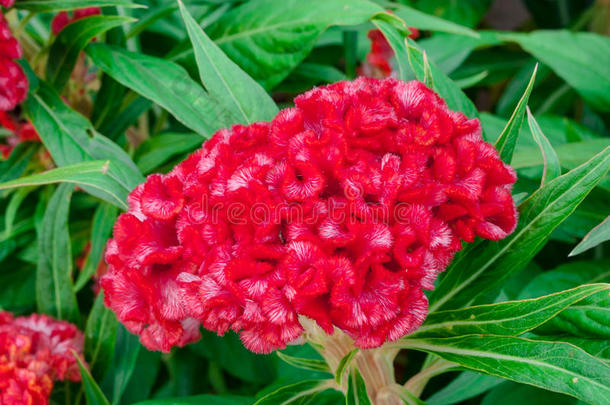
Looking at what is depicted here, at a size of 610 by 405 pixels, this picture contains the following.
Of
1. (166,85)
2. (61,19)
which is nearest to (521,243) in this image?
(166,85)

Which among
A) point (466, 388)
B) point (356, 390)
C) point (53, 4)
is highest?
point (53, 4)

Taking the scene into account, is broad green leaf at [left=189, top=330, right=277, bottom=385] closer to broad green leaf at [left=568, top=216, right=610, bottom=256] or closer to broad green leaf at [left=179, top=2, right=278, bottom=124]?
broad green leaf at [left=179, top=2, right=278, bottom=124]

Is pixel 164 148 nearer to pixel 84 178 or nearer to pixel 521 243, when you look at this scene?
pixel 84 178

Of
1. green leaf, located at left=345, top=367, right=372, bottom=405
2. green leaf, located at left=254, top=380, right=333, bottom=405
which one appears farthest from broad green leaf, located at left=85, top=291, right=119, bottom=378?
green leaf, located at left=345, top=367, right=372, bottom=405

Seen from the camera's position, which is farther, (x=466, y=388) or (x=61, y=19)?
(x=61, y=19)

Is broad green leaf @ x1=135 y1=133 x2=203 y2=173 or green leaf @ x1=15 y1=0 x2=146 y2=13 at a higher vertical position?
green leaf @ x1=15 y1=0 x2=146 y2=13

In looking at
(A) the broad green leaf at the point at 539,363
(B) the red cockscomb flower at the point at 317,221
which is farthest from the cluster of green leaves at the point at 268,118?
(B) the red cockscomb flower at the point at 317,221

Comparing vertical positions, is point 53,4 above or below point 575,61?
above

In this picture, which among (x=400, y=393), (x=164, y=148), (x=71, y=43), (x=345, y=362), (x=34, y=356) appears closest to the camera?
(x=345, y=362)

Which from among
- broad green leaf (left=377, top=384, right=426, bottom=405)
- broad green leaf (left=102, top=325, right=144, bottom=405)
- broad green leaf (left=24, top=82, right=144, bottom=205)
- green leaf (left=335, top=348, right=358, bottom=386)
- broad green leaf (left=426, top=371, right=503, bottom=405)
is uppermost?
broad green leaf (left=24, top=82, right=144, bottom=205)
